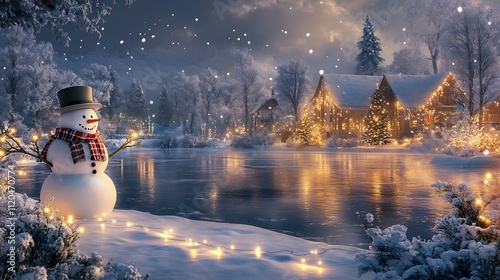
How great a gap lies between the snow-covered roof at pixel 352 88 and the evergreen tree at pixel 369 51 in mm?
12684

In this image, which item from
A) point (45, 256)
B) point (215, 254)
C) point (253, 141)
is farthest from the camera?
point (253, 141)

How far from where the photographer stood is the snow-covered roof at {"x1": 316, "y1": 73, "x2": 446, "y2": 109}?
5281 centimetres

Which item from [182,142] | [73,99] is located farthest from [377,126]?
[73,99]

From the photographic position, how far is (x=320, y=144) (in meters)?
51.9

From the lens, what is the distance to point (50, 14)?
24.5 feet

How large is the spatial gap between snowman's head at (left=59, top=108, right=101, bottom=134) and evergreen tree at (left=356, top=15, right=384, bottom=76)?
2670 inches

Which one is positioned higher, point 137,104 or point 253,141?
point 137,104

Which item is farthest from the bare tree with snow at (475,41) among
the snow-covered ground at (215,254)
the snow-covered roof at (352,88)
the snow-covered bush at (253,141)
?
the snow-covered ground at (215,254)

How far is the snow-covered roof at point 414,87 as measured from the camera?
52438 mm

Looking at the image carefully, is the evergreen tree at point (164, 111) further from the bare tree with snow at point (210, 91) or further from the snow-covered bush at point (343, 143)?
the snow-covered bush at point (343, 143)

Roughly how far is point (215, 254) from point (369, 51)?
230ft

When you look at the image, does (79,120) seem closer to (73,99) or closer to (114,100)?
(73,99)

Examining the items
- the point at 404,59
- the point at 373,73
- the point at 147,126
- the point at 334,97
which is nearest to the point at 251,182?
the point at 334,97

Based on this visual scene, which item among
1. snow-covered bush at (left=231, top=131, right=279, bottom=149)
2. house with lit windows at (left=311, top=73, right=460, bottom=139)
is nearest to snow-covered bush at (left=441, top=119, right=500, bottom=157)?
house with lit windows at (left=311, top=73, right=460, bottom=139)
